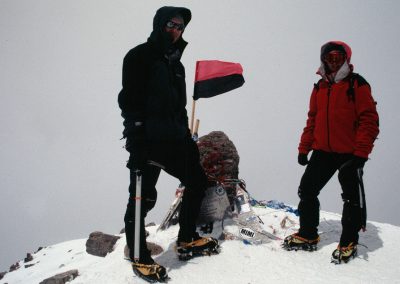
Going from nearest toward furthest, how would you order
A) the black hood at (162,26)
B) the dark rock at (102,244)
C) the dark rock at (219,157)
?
1. the black hood at (162,26)
2. the dark rock at (219,157)
3. the dark rock at (102,244)

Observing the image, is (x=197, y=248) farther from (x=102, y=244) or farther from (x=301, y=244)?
(x=102, y=244)

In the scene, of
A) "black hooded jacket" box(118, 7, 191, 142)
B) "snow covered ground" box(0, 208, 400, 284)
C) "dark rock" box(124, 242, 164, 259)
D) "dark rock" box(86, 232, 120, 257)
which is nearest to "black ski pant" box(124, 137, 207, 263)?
"black hooded jacket" box(118, 7, 191, 142)

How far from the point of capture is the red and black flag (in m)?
6.71

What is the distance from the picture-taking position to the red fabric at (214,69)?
6.73 metres

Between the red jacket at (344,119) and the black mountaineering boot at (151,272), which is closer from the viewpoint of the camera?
the black mountaineering boot at (151,272)

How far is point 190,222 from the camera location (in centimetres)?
445

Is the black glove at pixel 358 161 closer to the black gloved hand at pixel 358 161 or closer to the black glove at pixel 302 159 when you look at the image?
the black gloved hand at pixel 358 161

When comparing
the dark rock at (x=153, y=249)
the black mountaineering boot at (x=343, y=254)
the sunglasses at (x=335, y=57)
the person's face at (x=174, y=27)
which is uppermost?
the person's face at (x=174, y=27)

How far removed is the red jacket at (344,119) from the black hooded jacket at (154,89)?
2.53 metres

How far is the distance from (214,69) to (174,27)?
2.65 metres

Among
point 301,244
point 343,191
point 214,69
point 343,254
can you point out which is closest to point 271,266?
point 301,244

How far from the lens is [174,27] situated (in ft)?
13.8

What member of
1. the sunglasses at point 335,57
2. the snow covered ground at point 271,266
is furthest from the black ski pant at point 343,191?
the sunglasses at point 335,57

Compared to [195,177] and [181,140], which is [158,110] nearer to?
[181,140]
